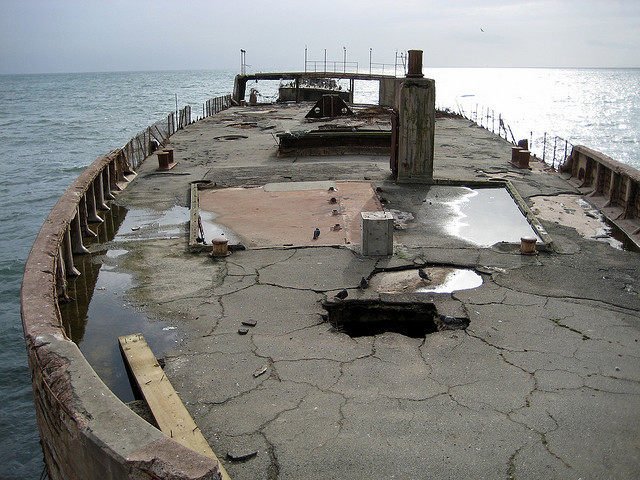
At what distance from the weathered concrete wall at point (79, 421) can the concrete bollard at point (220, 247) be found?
8.59 feet

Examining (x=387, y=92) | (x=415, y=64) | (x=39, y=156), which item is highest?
(x=415, y=64)

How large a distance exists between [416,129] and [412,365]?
863 centimetres

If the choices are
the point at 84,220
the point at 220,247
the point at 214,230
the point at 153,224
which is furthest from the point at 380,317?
the point at 84,220

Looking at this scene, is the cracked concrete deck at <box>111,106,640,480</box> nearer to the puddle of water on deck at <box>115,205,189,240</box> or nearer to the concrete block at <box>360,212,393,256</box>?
the concrete block at <box>360,212,393,256</box>

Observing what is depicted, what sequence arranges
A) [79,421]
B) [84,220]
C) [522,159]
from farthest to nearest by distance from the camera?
[522,159] < [84,220] < [79,421]

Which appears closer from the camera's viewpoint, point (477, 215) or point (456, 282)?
point (456, 282)

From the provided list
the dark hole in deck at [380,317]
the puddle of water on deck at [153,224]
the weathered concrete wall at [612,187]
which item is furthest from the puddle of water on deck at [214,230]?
the weathered concrete wall at [612,187]

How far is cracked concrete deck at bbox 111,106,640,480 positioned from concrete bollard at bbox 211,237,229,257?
0.17 m

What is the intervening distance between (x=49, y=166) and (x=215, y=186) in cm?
2410

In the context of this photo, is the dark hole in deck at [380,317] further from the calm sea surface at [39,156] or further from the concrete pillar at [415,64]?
the concrete pillar at [415,64]

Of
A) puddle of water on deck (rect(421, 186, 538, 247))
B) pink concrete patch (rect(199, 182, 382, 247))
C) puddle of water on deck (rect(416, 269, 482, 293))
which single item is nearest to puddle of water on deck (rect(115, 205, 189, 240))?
pink concrete patch (rect(199, 182, 382, 247))

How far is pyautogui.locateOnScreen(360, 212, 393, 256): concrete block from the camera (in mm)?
9258

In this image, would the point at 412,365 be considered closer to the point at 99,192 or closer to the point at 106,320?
the point at 106,320

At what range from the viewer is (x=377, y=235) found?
30.6 feet
